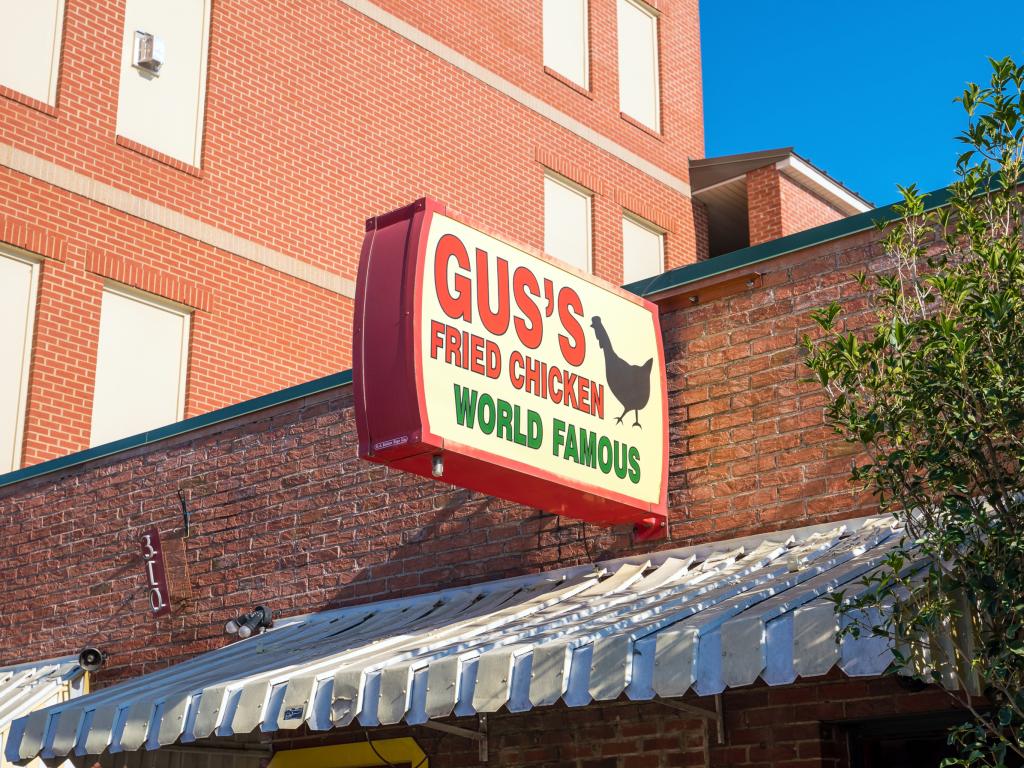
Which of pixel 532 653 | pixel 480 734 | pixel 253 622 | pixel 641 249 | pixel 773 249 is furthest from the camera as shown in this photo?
pixel 641 249

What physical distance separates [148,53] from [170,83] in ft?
1.36

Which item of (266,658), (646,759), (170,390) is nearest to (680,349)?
(646,759)

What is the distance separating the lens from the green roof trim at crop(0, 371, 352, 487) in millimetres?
10141

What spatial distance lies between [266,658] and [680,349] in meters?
3.05

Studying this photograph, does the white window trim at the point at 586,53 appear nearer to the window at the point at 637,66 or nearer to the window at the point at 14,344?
the window at the point at 637,66

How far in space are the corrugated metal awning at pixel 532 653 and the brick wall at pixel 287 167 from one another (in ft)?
18.6

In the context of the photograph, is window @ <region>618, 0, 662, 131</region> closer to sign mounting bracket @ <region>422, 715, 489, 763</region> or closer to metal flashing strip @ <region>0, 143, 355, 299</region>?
metal flashing strip @ <region>0, 143, 355, 299</region>

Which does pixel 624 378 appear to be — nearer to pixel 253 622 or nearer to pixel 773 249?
pixel 773 249

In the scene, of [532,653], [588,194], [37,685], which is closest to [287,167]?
[588,194]

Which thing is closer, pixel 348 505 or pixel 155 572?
pixel 348 505

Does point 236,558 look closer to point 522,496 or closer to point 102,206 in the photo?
point 522,496

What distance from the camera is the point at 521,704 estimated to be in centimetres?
584

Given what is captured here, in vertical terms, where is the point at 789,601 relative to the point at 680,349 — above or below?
below

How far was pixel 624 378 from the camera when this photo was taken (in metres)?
7.80
